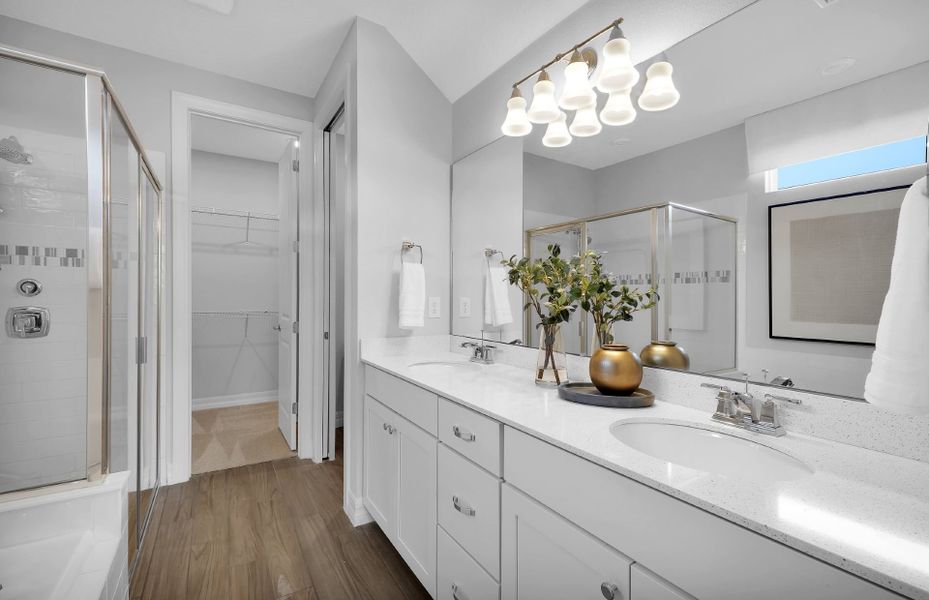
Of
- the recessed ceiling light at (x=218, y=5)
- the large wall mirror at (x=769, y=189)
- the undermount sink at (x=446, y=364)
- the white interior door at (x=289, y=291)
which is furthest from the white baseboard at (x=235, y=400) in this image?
the large wall mirror at (x=769, y=189)

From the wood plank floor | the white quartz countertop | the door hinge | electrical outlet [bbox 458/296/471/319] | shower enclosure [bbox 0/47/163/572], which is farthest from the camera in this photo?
electrical outlet [bbox 458/296/471/319]

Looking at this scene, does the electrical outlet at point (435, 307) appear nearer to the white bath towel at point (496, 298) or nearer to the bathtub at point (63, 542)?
the white bath towel at point (496, 298)

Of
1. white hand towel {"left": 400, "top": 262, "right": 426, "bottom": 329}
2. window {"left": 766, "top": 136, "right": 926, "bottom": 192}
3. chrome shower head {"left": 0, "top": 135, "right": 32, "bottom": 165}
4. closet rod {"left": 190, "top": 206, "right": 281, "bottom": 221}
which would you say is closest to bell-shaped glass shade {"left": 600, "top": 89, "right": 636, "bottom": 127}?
window {"left": 766, "top": 136, "right": 926, "bottom": 192}

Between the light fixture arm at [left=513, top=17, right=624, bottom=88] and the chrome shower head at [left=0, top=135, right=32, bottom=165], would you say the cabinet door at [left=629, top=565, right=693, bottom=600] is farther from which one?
the chrome shower head at [left=0, top=135, right=32, bottom=165]

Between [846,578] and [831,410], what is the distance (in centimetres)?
54

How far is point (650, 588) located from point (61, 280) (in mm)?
2186

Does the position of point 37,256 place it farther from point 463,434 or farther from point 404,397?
point 463,434

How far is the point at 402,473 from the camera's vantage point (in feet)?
5.41

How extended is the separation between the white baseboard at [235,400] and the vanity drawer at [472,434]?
362cm

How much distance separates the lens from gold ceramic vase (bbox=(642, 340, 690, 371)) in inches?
49.9

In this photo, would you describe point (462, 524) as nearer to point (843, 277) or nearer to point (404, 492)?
point (404, 492)

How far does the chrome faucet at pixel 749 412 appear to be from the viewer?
Result: 972 millimetres

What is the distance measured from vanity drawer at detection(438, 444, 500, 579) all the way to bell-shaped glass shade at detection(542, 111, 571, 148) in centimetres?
125

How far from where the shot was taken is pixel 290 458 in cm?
286
